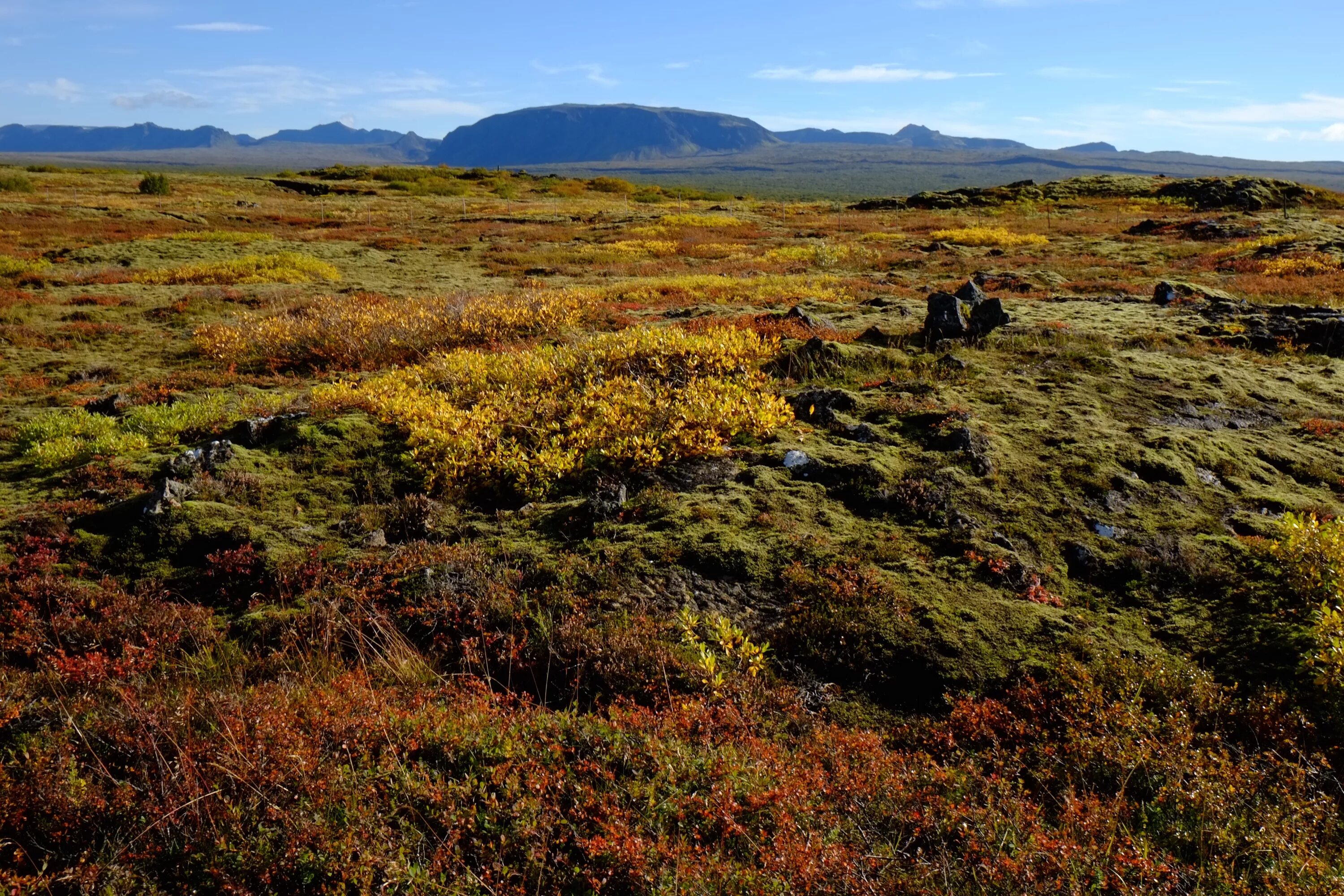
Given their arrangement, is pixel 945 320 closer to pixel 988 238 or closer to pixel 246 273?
pixel 246 273

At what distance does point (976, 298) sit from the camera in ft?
50.6

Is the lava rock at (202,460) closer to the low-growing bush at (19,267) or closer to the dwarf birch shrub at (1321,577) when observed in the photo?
the dwarf birch shrub at (1321,577)

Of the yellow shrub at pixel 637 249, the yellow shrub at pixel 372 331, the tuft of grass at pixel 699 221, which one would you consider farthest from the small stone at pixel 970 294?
the tuft of grass at pixel 699 221

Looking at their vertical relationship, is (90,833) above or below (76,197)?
below

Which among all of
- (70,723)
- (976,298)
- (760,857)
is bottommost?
(760,857)

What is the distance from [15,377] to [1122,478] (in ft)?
62.0

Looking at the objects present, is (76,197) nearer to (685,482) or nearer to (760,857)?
(685,482)

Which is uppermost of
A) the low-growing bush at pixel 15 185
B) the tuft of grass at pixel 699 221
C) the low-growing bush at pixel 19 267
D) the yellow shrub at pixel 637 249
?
the low-growing bush at pixel 15 185

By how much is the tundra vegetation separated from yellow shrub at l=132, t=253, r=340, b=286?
1264 centimetres

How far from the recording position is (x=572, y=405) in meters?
10.1

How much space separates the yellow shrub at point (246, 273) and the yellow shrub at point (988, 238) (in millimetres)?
29789

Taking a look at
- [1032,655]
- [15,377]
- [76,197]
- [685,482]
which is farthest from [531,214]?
[1032,655]

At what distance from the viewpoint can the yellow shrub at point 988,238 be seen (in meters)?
36.0

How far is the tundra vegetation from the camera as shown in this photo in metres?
3.92
